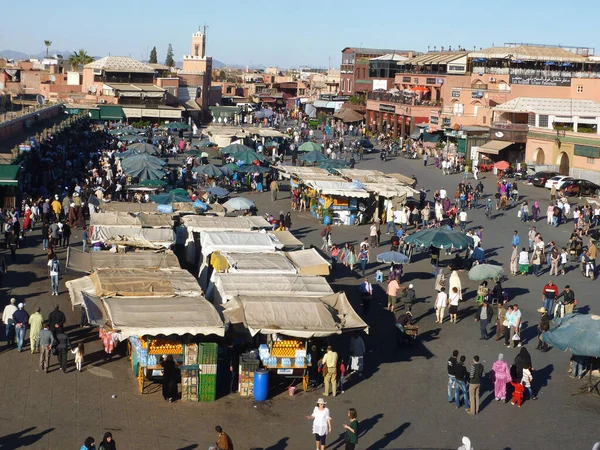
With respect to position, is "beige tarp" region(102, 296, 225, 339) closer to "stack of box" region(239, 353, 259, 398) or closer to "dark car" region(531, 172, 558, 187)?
"stack of box" region(239, 353, 259, 398)

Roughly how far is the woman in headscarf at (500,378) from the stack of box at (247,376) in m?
4.27

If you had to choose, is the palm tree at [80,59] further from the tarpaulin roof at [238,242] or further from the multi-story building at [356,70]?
the tarpaulin roof at [238,242]

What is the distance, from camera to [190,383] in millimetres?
15375

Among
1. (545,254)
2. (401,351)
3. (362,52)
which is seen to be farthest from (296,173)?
(362,52)

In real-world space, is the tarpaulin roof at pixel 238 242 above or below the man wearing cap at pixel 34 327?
above

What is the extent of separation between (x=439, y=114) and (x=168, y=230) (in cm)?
4548

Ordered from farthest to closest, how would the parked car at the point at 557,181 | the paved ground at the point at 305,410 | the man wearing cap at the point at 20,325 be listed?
the parked car at the point at 557,181
the man wearing cap at the point at 20,325
the paved ground at the point at 305,410

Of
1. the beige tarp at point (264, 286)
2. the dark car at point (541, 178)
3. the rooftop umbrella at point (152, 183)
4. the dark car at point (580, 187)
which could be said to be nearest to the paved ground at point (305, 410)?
the beige tarp at point (264, 286)

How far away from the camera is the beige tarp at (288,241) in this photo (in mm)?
23141

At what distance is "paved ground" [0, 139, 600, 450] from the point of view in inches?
550

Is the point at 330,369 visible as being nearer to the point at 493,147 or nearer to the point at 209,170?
the point at 209,170

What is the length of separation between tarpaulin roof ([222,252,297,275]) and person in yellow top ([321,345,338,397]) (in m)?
3.89

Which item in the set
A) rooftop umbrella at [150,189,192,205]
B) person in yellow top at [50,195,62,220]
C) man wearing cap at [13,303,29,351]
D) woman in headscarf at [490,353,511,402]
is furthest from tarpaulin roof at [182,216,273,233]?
woman in headscarf at [490,353,511,402]

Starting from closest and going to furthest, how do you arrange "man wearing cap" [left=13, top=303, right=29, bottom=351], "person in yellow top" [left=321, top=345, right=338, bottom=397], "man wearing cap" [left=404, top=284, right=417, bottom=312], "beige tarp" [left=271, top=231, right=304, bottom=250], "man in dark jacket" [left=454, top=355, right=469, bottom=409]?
"man in dark jacket" [left=454, top=355, right=469, bottom=409] → "person in yellow top" [left=321, top=345, right=338, bottom=397] → "man wearing cap" [left=13, top=303, right=29, bottom=351] → "man wearing cap" [left=404, top=284, right=417, bottom=312] → "beige tarp" [left=271, top=231, right=304, bottom=250]
